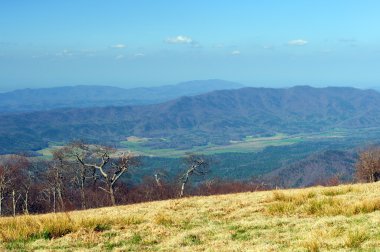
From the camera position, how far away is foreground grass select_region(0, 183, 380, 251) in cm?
1098

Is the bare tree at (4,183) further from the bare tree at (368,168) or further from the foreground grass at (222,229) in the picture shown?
the bare tree at (368,168)

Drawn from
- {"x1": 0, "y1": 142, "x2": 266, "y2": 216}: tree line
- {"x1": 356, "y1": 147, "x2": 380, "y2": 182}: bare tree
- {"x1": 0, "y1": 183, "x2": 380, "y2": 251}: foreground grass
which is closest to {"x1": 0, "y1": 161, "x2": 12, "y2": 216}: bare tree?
{"x1": 0, "y1": 142, "x2": 266, "y2": 216}: tree line

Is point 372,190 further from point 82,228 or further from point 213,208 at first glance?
point 82,228

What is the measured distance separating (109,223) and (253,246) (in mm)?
5744

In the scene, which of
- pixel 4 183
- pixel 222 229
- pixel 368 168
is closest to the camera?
pixel 222 229

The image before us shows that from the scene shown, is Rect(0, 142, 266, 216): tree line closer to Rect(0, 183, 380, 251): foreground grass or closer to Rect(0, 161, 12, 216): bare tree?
Rect(0, 161, 12, 216): bare tree

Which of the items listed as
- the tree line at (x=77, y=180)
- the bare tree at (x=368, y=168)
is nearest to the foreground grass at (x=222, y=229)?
the tree line at (x=77, y=180)

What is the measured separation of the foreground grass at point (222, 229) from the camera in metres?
11.0

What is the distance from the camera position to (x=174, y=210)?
17.8m

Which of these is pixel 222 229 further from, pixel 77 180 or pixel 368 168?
pixel 368 168

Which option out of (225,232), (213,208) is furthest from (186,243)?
(213,208)

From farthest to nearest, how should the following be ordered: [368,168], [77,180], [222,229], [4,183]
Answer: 1. [368,168]
2. [77,180]
3. [4,183]
4. [222,229]

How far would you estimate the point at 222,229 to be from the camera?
13.2 meters

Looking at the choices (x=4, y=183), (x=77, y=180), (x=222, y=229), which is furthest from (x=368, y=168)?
(x=222, y=229)
